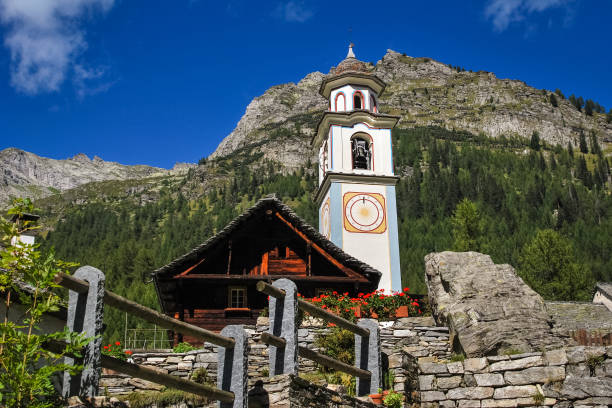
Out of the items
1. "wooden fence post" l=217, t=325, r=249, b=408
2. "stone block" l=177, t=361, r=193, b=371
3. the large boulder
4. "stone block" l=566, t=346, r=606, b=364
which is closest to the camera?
"wooden fence post" l=217, t=325, r=249, b=408

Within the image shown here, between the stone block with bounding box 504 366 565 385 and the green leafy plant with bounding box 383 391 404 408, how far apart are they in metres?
1.89

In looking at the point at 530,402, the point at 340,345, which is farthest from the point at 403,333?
the point at 530,402

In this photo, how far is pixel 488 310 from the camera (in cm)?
1611

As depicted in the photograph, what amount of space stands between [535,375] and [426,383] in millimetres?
1930

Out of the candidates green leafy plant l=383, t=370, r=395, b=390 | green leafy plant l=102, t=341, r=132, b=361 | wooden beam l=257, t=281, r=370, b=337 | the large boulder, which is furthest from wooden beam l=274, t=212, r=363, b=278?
wooden beam l=257, t=281, r=370, b=337

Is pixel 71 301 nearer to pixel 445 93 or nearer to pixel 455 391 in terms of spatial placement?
pixel 455 391

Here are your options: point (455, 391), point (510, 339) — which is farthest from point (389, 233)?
point (455, 391)

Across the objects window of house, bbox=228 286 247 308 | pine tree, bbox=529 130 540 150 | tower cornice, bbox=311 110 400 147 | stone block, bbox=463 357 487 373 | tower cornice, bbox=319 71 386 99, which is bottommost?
stone block, bbox=463 357 487 373

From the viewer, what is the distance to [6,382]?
6402 millimetres

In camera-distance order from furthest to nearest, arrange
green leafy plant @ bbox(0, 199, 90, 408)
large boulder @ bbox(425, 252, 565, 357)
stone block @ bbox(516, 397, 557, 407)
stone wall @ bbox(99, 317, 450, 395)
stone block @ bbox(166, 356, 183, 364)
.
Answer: stone block @ bbox(166, 356, 183, 364), large boulder @ bbox(425, 252, 565, 357), stone wall @ bbox(99, 317, 450, 395), stone block @ bbox(516, 397, 557, 407), green leafy plant @ bbox(0, 199, 90, 408)

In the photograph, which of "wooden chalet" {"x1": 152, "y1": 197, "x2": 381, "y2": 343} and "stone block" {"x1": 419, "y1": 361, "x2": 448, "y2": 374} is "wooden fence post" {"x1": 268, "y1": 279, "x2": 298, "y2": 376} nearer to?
"stone block" {"x1": 419, "y1": 361, "x2": 448, "y2": 374}

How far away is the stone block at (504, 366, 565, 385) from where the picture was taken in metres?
11.2

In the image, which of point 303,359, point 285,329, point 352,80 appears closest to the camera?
point 285,329

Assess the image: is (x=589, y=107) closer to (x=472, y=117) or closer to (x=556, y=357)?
(x=472, y=117)
